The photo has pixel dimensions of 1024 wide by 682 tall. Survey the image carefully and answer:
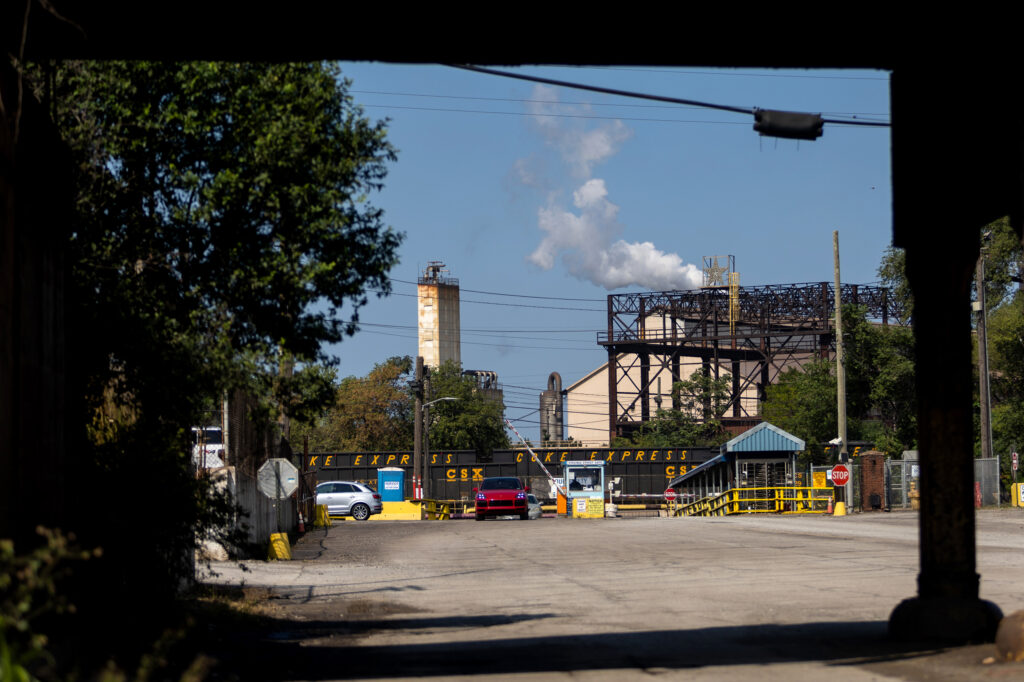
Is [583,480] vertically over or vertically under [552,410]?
under

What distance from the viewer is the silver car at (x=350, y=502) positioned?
52.4 m

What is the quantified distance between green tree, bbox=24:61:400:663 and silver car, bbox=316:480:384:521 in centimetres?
3859

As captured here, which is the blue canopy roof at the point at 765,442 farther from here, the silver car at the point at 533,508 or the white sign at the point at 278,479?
the white sign at the point at 278,479

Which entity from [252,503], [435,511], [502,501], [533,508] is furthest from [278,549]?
[435,511]

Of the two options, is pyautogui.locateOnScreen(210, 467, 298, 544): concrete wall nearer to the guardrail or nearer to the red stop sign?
the red stop sign

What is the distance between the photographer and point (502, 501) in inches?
1875

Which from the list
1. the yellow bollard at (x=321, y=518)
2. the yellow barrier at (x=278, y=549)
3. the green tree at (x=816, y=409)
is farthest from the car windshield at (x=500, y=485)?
the green tree at (x=816, y=409)

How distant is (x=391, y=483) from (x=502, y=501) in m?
18.4

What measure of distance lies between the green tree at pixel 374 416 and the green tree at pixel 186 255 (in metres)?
86.0

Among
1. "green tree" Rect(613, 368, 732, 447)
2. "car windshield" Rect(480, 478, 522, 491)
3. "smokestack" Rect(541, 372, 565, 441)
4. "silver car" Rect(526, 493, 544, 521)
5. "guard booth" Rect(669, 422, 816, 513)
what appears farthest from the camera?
"smokestack" Rect(541, 372, 565, 441)

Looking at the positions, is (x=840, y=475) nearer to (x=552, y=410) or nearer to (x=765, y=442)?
(x=765, y=442)

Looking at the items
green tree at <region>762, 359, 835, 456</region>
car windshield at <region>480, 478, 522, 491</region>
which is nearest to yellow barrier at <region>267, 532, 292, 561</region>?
car windshield at <region>480, 478, 522, 491</region>

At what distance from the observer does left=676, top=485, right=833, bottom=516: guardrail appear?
1902 inches

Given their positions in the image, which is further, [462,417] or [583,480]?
[462,417]
